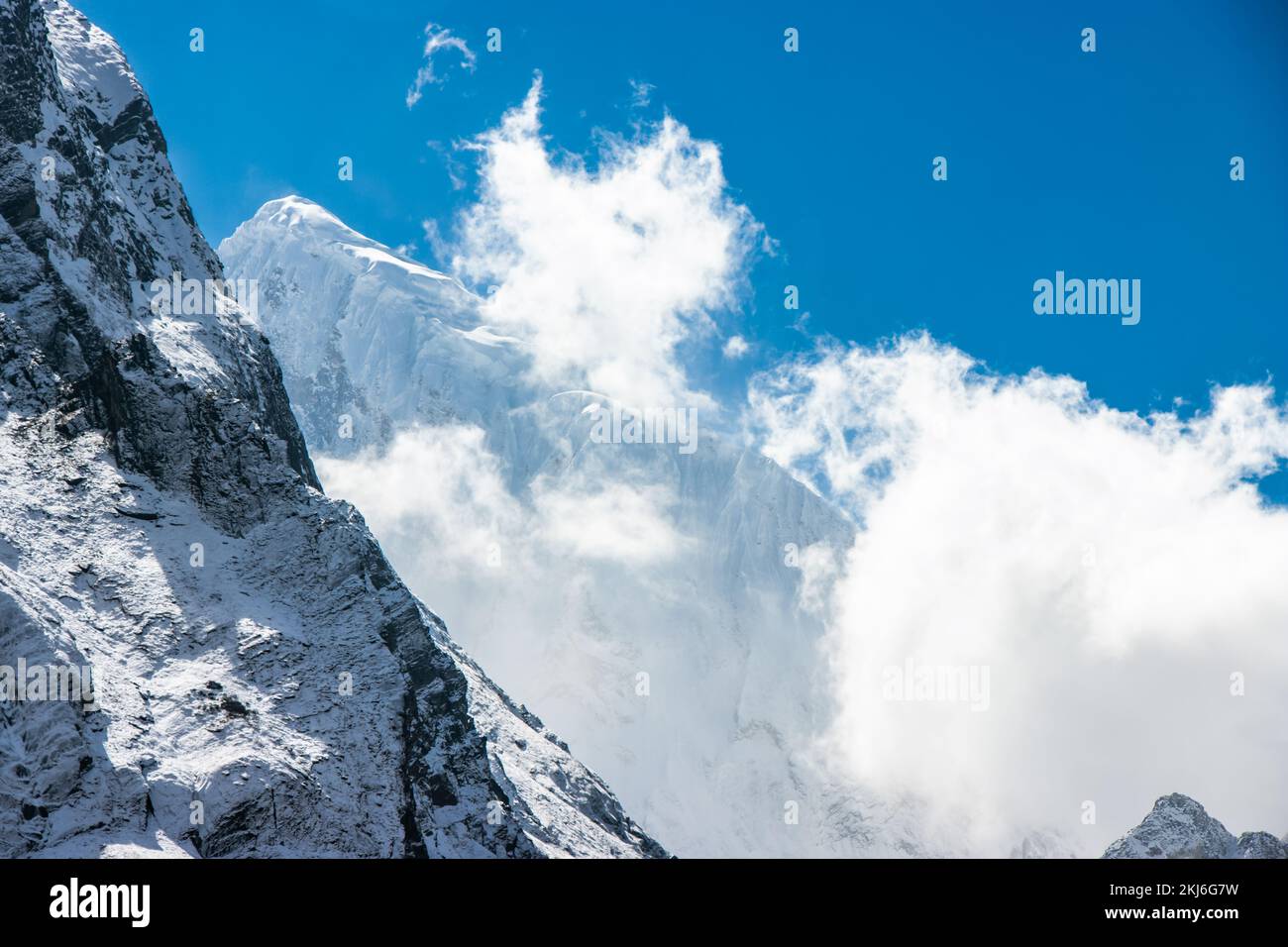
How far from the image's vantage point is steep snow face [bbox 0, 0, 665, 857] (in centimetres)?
8444

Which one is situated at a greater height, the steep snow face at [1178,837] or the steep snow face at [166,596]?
the steep snow face at [166,596]

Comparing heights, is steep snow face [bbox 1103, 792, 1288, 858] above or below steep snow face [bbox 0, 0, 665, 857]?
below

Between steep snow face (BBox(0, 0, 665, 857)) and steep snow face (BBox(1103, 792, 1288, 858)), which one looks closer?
steep snow face (BBox(0, 0, 665, 857))

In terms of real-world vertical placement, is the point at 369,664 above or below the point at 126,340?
below

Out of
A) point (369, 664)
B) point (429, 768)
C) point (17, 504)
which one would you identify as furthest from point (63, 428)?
point (429, 768)

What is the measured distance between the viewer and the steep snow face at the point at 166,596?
84.4 meters

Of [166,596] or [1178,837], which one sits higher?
[166,596]

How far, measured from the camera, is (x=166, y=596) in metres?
102

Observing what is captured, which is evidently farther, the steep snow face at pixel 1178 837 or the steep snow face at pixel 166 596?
the steep snow face at pixel 1178 837

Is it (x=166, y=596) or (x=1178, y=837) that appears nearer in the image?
(x=166, y=596)
